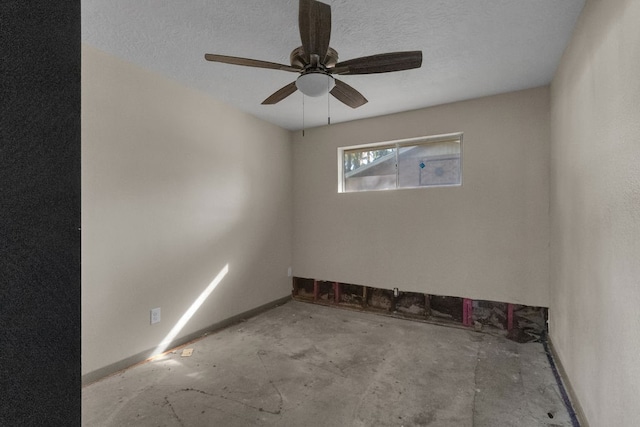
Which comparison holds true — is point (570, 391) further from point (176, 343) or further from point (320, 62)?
point (176, 343)

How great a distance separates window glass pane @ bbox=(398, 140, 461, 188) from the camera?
11.1 feet

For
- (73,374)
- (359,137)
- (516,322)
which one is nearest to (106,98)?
(73,374)

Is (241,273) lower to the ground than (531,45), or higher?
lower

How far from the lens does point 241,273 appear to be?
353 cm

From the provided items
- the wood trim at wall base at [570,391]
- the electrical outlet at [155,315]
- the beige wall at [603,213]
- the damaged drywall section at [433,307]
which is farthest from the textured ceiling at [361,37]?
the wood trim at wall base at [570,391]

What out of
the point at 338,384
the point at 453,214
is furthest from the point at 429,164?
the point at 338,384

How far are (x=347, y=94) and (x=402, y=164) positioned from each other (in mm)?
1735

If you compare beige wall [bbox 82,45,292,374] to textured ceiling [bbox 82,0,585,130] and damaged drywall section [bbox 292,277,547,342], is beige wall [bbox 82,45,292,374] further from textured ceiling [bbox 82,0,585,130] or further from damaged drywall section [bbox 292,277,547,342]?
damaged drywall section [bbox 292,277,547,342]

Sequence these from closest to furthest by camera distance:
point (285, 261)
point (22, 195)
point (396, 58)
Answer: point (22, 195), point (396, 58), point (285, 261)

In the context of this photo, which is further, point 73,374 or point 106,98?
point 106,98

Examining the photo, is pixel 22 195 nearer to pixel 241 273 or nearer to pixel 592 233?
pixel 592 233

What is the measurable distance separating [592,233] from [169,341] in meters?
3.31

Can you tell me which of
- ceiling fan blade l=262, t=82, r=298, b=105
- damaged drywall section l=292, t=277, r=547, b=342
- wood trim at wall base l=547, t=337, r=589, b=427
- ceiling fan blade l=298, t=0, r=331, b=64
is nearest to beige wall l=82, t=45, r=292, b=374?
damaged drywall section l=292, t=277, r=547, b=342

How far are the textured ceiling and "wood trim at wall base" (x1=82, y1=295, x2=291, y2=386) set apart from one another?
8.07 ft
